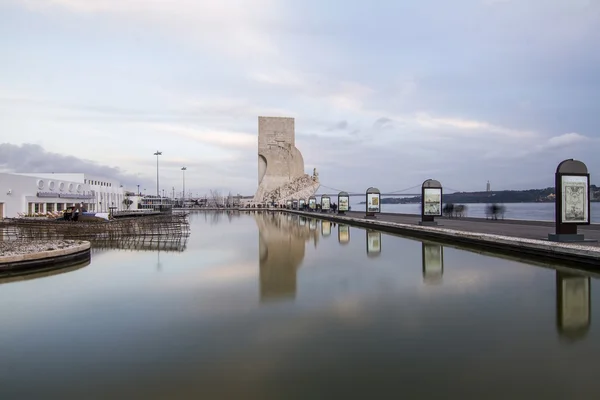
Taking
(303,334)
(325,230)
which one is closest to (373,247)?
(325,230)

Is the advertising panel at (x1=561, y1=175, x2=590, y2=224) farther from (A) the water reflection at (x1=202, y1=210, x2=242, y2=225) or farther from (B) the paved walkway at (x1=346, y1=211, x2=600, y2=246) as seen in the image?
(A) the water reflection at (x1=202, y1=210, x2=242, y2=225)

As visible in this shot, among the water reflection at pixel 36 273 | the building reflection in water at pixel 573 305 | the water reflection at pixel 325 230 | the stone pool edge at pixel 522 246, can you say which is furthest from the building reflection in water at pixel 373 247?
the water reflection at pixel 36 273

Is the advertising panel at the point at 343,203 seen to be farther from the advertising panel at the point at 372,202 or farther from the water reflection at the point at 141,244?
the water reflection at the point at 141,244

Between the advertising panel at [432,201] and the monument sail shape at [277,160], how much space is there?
47.0m

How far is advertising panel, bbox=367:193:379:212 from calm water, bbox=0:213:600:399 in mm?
15842

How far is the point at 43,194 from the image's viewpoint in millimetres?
30734

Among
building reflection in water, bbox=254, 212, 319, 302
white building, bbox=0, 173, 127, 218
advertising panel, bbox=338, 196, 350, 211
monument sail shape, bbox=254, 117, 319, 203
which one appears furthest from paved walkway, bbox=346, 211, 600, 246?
monument sail shape, bbox=254, 117, 319, 203

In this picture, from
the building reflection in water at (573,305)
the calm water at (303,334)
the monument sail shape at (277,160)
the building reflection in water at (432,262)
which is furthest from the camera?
the monument sail shape at (277,160)

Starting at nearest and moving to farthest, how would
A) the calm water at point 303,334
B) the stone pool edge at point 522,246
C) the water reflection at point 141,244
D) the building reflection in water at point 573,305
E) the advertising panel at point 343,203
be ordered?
the calm water at point 303,334
the building reflection in water at point 573,305
the stone pool edge at point 522,246
the water reflection at point 141,244
the advertising panel at point 343,203

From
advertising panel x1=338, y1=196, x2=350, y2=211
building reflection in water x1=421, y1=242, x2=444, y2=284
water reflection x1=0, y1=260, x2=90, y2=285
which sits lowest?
water reflection x1=0, y1=260, x2=90, y2=285

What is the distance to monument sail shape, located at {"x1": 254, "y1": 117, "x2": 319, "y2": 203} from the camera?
215 ft

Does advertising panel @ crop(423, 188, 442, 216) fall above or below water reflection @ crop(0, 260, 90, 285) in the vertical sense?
above

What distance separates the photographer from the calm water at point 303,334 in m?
3.31

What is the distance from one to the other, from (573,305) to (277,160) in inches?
2461
